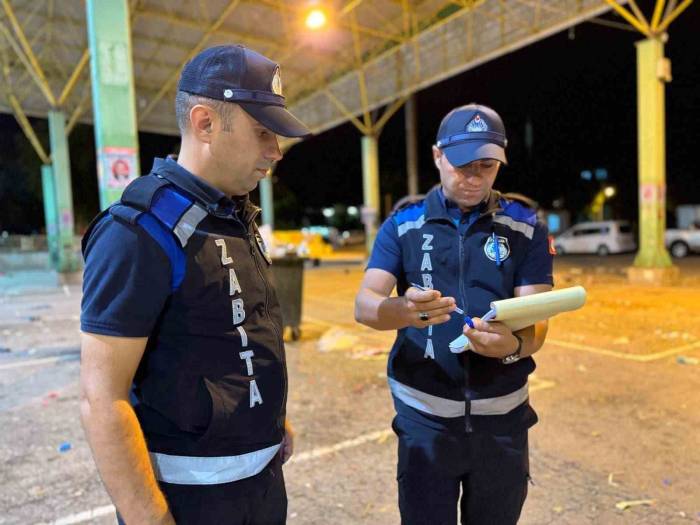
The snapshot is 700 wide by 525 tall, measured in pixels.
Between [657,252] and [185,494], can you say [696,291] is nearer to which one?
[657,252]

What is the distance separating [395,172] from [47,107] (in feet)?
112

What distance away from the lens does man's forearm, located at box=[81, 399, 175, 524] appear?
115 cm

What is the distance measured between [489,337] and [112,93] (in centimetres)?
627

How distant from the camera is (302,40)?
1570cm

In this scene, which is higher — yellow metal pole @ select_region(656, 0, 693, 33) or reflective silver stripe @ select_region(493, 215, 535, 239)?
yellow metal pole @ select_region(656, 0, 693, 33)

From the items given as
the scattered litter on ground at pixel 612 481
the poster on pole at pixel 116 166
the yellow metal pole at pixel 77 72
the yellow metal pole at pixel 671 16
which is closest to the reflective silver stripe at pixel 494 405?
the scattered litter on ground at pixel 612 481

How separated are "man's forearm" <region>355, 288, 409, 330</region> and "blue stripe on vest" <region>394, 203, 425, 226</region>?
1.02ft

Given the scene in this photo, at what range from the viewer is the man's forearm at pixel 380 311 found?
69.6 inches

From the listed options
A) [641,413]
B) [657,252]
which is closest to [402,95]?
[657,252]

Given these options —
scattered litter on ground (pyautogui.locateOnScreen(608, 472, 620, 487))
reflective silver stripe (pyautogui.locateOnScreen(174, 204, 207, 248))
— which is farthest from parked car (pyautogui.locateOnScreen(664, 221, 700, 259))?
reflective silver stripe (pyautogui.locateOnScreen(174, 204, 207, 248))

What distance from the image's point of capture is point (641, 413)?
4230 mm

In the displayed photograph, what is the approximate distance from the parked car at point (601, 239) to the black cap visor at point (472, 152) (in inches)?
893

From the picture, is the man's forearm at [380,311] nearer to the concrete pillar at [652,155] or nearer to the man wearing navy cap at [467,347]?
the man wearing navy cap at [467,347]

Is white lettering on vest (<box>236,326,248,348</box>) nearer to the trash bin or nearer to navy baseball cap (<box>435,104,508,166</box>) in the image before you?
navy baseball cap (<box>435,104,508,166</box>)
